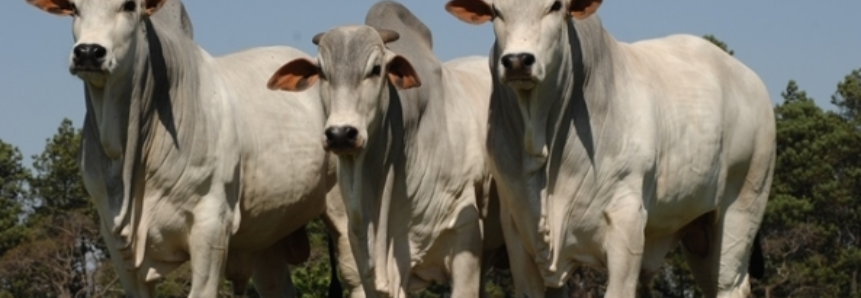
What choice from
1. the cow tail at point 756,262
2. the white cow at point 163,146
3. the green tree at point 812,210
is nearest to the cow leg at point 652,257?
the cow tail at point 756,262

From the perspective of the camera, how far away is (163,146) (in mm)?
12836

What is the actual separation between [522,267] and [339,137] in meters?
1.61

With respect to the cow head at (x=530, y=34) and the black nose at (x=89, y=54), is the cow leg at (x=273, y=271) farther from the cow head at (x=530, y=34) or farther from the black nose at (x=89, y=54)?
the cow head at (x=530, y=34)

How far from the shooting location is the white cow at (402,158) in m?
12.8

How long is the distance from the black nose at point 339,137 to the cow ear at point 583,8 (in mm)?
1603

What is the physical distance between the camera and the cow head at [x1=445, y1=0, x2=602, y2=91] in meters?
11.9

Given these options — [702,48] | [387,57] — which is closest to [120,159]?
[387,57]

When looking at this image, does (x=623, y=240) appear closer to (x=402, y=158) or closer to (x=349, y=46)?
(x=402, y=158)

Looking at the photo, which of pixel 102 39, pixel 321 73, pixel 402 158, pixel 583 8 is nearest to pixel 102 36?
pixel 102 39

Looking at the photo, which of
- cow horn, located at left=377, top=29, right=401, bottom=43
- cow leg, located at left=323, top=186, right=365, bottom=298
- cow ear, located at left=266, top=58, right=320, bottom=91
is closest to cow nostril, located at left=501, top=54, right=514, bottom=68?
cow horn, located at left=377, top=29, right=401, bottom=43

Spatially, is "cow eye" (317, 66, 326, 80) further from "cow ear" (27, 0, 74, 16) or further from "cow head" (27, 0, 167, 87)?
"cow ear" (27, 0, 74, 16)

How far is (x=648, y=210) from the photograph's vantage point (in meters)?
13.1

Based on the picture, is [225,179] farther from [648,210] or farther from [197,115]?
[648,210]

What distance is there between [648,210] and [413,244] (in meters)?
1.67
